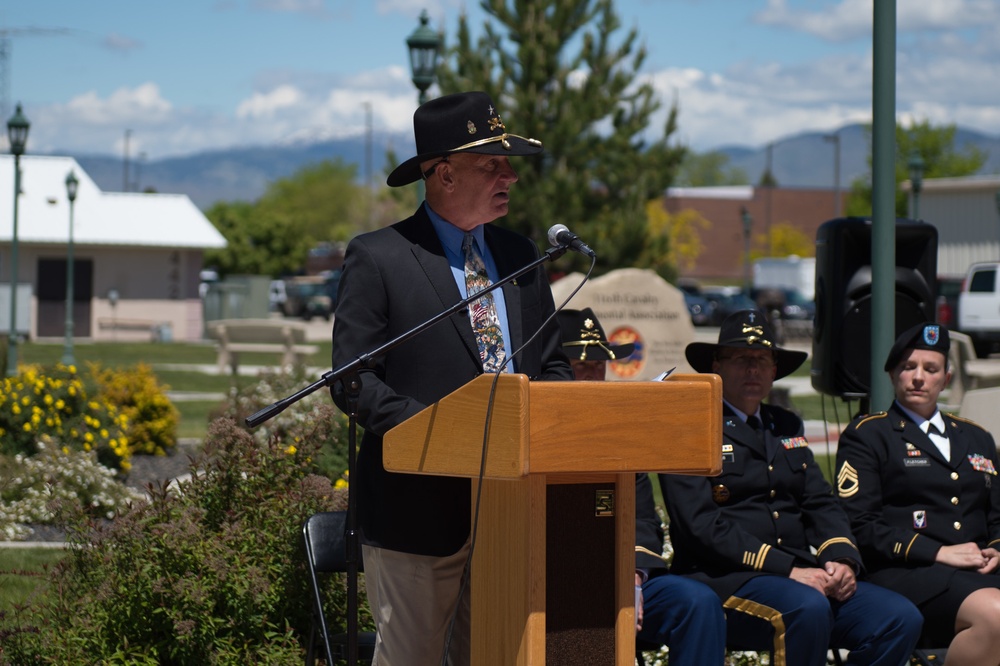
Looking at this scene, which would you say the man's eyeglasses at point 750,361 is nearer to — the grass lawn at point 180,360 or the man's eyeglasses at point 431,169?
the man's eyeglasses at point 431,169

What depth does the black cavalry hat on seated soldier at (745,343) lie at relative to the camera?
5.31 metres

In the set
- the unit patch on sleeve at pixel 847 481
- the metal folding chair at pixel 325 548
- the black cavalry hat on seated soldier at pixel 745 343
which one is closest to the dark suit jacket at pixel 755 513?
the unit patch on sleeve at pixel 847 481

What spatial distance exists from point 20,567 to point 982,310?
28158mm

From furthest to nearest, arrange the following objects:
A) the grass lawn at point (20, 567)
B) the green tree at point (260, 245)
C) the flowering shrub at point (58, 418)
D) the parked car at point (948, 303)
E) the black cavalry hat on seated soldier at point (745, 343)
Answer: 1. the green tree at point (260, 245)
2. the parked car at point (948, 303)
3. the flowering shrub at point (58, 418)
4. the grass lawn at point (20, 567)
5. the black cavalry hat on seated soldier at point (745, 343)

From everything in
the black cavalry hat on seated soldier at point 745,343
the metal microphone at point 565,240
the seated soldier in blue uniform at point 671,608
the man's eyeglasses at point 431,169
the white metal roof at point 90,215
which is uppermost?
the white metal roof at point 90,215

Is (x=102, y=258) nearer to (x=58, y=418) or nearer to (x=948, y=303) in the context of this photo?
(x=948, y=303)

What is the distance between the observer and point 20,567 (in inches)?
316

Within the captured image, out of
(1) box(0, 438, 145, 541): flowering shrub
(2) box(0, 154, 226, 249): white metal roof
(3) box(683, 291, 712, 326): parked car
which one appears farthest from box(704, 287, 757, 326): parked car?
(1) box(0, 438, 145, 541): flowering shrub

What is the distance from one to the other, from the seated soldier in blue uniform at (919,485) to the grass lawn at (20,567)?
12.9 ft

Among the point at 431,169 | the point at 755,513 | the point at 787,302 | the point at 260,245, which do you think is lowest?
the point at 755,513

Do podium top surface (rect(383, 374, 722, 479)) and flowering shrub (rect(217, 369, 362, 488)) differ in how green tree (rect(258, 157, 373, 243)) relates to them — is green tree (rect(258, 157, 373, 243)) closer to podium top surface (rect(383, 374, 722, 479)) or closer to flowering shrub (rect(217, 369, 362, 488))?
flowering shrub (rect(217, 369, 362, 488))

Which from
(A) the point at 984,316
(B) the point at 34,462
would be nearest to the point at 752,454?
(B) the point at 34,462

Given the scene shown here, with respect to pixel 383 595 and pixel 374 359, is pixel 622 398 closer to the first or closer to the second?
pixel 374 359

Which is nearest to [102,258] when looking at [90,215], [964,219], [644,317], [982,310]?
[90,215]
